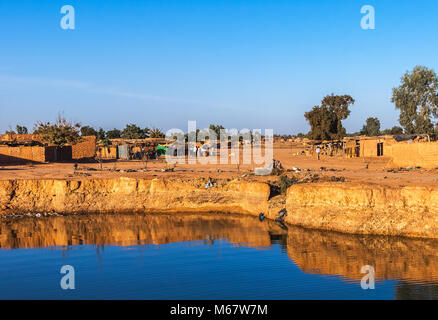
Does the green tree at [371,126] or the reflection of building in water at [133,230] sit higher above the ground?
the green tree at [371,126]

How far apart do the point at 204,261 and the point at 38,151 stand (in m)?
19.8

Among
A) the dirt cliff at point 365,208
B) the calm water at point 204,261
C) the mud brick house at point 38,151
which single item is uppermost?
the mud brick house at point 38,151

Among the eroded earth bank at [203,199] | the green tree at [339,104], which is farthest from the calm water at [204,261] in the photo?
the green tree at [339,104]

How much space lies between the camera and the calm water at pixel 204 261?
10789 mm

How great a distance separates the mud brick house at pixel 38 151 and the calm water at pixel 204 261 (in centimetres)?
1152

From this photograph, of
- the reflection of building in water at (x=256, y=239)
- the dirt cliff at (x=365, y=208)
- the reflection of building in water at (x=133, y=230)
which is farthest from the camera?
the reflection of building in water at (x=133, y=230)

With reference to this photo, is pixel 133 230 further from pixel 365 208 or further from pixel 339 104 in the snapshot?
pixel 339 104

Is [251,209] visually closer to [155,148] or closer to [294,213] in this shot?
[294,213]

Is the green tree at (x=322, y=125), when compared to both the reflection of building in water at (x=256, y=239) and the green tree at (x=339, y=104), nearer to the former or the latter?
the green tree at (x=339, y=104)

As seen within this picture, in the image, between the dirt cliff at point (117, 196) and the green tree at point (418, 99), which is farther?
the green tree at point (418, 99)

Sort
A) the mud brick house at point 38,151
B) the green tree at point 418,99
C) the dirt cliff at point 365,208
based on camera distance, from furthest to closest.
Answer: the green tree at point 418,99 → the mud brick house at point 38,151 → the dirt cliff at point 365,208

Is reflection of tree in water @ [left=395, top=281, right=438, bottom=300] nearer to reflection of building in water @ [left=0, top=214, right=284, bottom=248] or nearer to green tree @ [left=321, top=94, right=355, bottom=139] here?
reflection of building in water @ [left=0, top=214, right=284, bottom=248]

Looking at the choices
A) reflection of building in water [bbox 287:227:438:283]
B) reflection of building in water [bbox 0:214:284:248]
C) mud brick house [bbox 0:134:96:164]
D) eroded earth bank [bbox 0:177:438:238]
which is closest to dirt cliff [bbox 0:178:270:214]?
eroded earth bank [bbox 0:177:438:238]

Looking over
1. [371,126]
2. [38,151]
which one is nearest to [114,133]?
[38,151]
